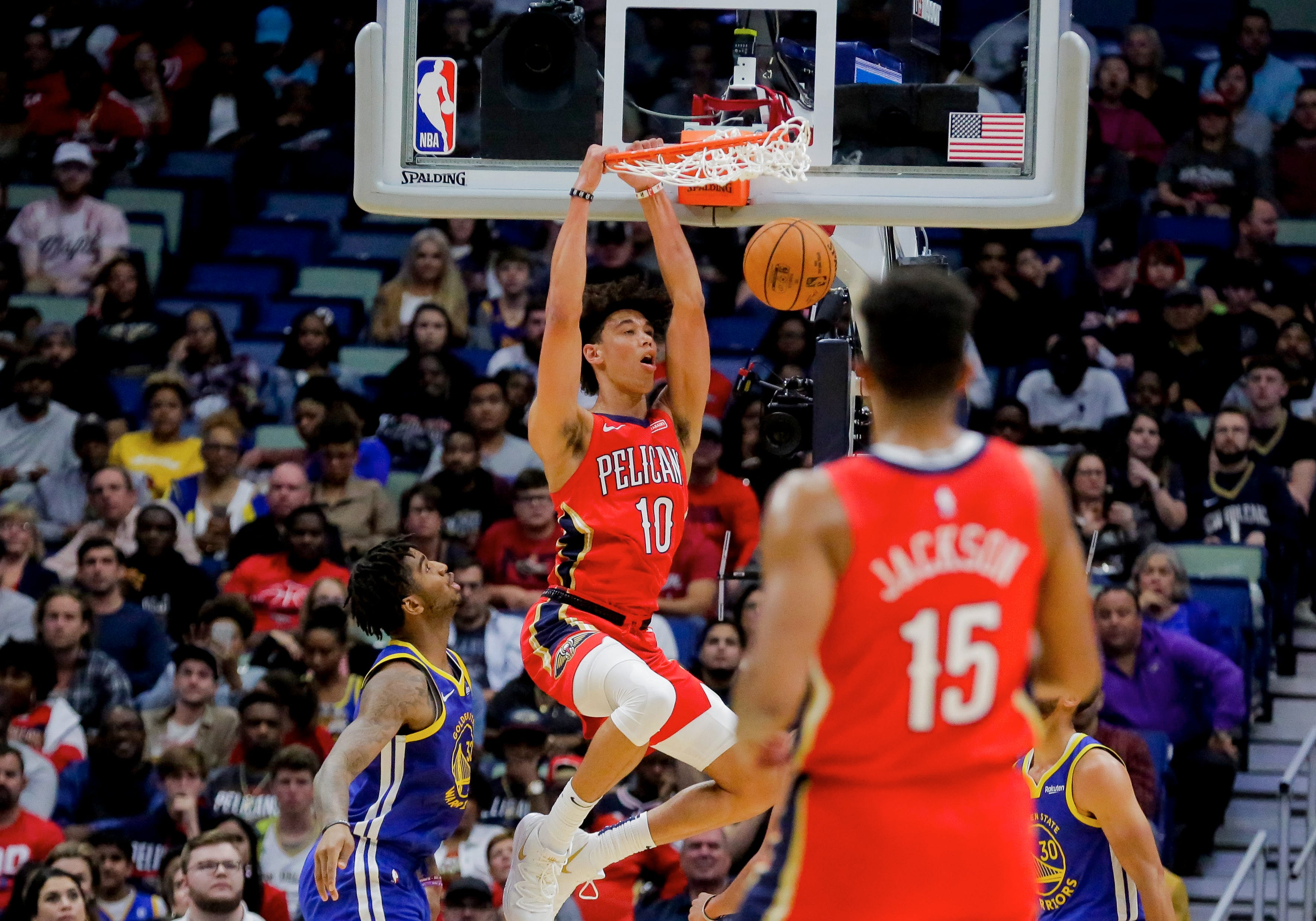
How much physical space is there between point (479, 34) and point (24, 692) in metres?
5.64

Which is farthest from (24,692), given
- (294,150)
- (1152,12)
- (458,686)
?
(1152,12)

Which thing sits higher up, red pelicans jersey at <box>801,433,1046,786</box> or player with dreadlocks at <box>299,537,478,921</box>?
red pelicans jersey at <box>801,433,1046,786</box>

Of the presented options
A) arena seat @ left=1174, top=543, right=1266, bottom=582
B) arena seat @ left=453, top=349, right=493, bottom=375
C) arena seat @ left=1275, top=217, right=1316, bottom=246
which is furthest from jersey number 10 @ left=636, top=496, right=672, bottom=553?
arena seat @ left=1275, top=217, right=1316, bottom=246

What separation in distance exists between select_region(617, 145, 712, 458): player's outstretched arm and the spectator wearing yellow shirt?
6036mm

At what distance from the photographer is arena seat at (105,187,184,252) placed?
14578 millimetres

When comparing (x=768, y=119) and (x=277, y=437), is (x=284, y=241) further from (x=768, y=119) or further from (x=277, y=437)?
(x=768, y=119)

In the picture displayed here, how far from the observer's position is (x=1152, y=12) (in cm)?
1479

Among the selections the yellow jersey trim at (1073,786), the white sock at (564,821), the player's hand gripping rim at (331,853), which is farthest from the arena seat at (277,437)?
the yellow jersey trim at (1073,786)

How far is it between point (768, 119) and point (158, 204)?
30.4ft

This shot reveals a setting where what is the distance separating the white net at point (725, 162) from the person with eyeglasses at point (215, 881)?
377cm

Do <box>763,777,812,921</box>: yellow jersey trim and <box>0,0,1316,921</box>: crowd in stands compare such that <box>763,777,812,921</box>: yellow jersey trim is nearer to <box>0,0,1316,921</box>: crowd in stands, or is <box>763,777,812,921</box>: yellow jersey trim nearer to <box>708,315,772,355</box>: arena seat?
<box>0,0,1316,921</box>: crowd in stands

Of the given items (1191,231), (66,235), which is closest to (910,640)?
(1191,231)

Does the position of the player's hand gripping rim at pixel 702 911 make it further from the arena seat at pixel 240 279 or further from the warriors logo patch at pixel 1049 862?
the arena seat at pixel 240 279

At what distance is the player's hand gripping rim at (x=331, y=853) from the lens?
542 cm
